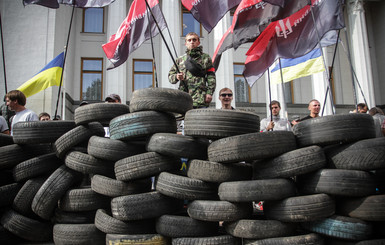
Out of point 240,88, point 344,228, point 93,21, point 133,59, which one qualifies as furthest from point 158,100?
point 93,21

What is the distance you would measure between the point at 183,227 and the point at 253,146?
47.5 inches

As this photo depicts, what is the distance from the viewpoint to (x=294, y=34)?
6.43 m

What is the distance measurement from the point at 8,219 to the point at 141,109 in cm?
238

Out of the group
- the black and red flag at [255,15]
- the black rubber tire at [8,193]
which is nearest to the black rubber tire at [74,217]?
the black rubber tire at [8,193]

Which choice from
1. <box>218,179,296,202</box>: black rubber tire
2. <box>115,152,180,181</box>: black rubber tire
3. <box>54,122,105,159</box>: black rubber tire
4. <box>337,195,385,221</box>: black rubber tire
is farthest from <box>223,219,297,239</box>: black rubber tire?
<box>54,122,105,159</box>: black rubber tire

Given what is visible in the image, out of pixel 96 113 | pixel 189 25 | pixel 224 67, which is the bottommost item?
pixel 96 113

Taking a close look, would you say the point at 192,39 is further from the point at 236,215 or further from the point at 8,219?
the point at 8,219

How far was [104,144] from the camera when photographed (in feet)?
12.6

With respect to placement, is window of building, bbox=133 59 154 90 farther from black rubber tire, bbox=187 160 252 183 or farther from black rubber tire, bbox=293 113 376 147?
black rubber tire, bbox=293 113 376 147

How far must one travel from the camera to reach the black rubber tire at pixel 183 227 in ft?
10.9

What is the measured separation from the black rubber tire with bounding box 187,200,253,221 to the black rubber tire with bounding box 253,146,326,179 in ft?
1.52

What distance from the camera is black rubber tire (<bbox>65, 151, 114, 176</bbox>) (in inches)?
154

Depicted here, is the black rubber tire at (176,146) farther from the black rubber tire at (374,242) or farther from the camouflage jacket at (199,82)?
the camouflage jacket at (199,82)

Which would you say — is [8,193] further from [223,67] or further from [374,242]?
[223,67]
